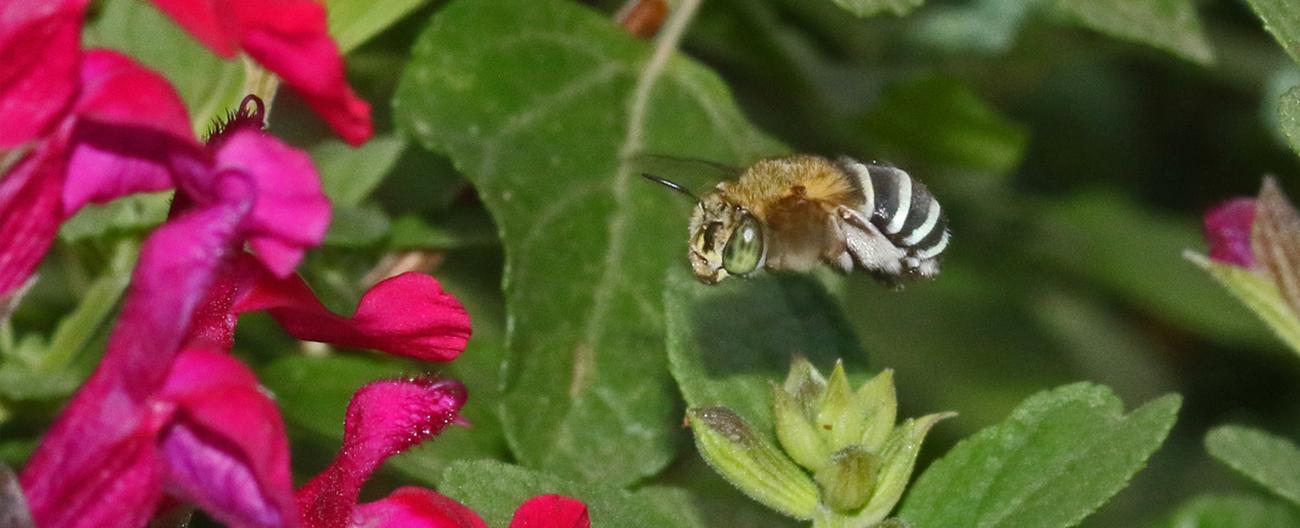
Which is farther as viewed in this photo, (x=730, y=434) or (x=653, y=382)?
(x=653, y=382)

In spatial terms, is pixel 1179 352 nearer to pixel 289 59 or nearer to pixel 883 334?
pixel 883 334

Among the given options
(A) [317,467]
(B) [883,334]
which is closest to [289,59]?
(A) [317,467]

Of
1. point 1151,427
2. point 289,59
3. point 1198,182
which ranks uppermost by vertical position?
point 289,59

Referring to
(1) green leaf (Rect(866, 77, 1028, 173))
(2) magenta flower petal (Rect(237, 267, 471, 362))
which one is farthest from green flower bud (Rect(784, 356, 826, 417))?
(1) green leaf (Rect(866, 77, 1028, 173))

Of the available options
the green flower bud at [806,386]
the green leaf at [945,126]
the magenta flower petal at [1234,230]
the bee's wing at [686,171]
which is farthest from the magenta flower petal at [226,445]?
the green leaf at [945,126]

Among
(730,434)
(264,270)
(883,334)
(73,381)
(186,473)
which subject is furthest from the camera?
(883,334)

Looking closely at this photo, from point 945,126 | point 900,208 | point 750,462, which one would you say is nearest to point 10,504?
point 750,462
